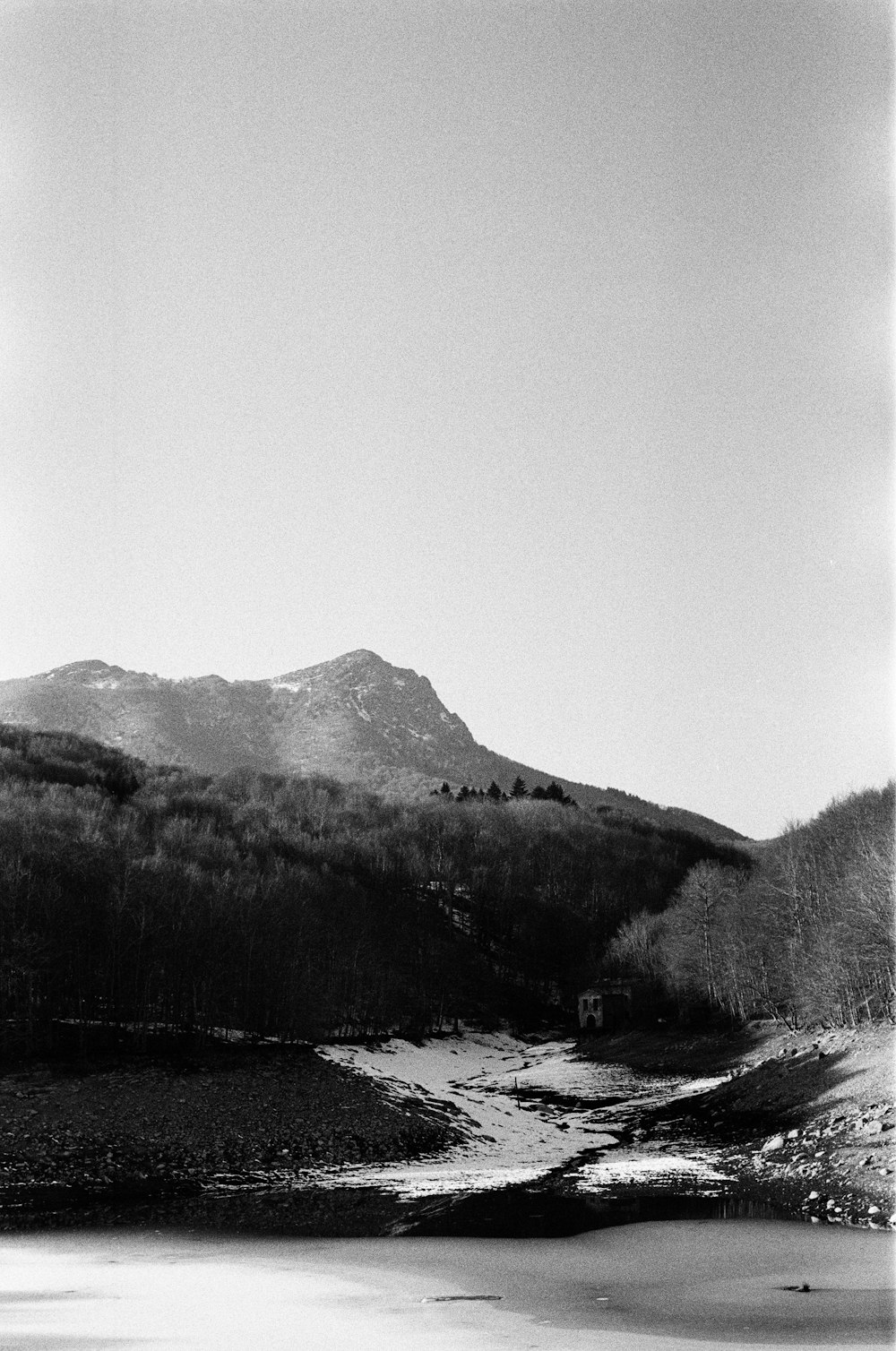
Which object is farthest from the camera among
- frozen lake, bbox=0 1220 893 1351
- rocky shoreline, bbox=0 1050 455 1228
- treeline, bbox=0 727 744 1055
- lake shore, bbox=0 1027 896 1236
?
treeline, bbox=0 727 744 1055

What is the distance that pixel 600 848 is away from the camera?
152 m

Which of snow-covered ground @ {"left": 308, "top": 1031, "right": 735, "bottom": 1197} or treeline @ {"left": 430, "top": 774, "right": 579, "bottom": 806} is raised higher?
treeline @ {"left": 430, "top": 774, "right": 579, "bottom": 806}

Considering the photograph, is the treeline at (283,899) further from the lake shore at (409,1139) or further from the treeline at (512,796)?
the lake shore at (409,1139)

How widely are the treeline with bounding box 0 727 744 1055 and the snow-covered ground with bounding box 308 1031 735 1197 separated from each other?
22.6 ft

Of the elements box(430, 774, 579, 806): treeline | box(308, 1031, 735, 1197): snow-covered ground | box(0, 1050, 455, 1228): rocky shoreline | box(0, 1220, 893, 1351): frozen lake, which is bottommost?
box(308, 1031, 735, 1197): snow-covered ground

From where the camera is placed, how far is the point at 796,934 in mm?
71188

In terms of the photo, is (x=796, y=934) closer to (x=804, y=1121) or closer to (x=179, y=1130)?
(x=804, y=1121)

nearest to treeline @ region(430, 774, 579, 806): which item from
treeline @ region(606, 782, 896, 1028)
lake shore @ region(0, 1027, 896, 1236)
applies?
treeline @ region(606, 782, 896, 1028)

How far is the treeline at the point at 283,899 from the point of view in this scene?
57125 millimetres

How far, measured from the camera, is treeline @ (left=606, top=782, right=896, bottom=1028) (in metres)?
54.4

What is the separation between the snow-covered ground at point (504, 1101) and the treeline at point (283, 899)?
6885 mm

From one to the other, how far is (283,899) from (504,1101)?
30.8m

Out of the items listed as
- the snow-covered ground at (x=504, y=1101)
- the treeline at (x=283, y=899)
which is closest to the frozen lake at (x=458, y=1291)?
the snow-covered ground at (x=504, y=1101)

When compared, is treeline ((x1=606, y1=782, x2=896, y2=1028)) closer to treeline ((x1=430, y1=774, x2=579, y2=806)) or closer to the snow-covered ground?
the snow-covered ground
